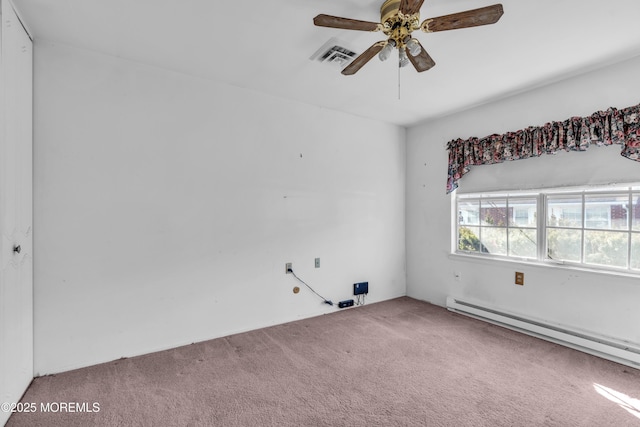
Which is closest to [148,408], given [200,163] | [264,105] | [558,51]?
[200,163]

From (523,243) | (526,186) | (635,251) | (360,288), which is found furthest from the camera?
(360,288)

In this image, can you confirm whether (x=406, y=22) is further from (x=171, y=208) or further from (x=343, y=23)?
(x=171, y=208)

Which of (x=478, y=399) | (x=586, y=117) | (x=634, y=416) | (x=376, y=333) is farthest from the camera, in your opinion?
(x=376, y=333)

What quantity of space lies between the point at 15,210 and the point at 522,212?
4.27 m

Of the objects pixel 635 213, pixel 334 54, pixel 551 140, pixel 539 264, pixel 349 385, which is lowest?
pixel 349 385

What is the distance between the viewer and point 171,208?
2.63 meters

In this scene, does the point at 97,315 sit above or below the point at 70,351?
above

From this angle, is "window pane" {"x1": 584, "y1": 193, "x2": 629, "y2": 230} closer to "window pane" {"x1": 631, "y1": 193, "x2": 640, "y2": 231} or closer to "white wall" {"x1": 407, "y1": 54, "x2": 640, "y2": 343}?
"window pane" {"x1": 631, "y1": 193, "x2": 640, "y2": 231}

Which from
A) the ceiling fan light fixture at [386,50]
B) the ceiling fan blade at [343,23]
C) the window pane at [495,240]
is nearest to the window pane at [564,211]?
the window pane at [495,240]

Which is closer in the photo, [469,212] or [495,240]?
[495,240]

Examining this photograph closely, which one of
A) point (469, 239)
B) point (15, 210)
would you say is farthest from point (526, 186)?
point (15, 210)

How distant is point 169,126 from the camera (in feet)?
8.59

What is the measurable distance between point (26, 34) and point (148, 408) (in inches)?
103

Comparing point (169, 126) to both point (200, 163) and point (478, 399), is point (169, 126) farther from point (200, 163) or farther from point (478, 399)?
point (478, 399)
